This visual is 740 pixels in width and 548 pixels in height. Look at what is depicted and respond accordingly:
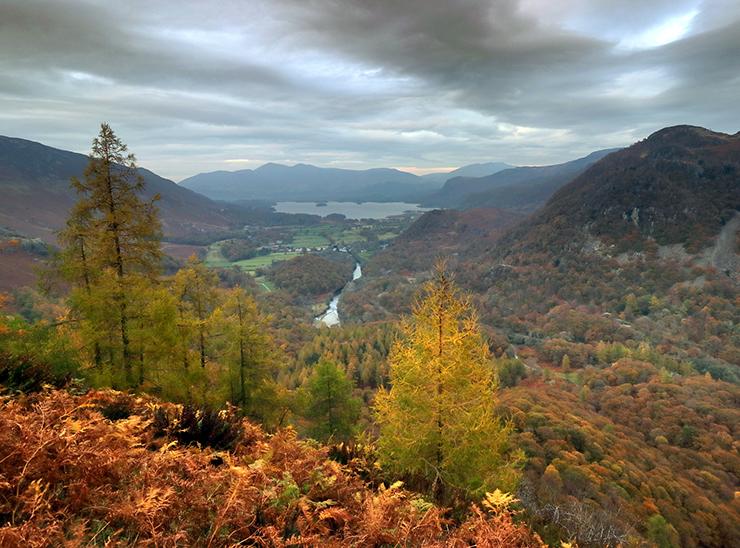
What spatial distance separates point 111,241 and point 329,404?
1557cm

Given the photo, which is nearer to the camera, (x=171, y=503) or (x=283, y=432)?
(x=171, y=503)

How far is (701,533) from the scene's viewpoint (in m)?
29.6

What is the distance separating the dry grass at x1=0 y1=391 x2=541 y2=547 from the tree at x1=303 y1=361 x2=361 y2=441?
19489 mm

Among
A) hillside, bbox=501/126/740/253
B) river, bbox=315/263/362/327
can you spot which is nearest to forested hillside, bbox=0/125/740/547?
river, bbox=315/263/362/327

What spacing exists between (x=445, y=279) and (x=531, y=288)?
131150 mm

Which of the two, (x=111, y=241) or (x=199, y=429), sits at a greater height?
(x=111, y=241)

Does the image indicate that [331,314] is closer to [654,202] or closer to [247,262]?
[247,262]

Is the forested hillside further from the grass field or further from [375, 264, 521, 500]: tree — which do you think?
the grass field

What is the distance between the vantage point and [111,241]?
1435 cm

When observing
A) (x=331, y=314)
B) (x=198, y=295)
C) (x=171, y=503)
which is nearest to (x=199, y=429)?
(x=171, y=503)

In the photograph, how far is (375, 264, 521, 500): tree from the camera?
1077cm

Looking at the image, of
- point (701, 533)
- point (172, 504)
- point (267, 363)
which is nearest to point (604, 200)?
point (701, 533)

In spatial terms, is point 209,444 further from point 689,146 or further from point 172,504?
point 689,146

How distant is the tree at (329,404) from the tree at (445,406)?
12.8 meters
